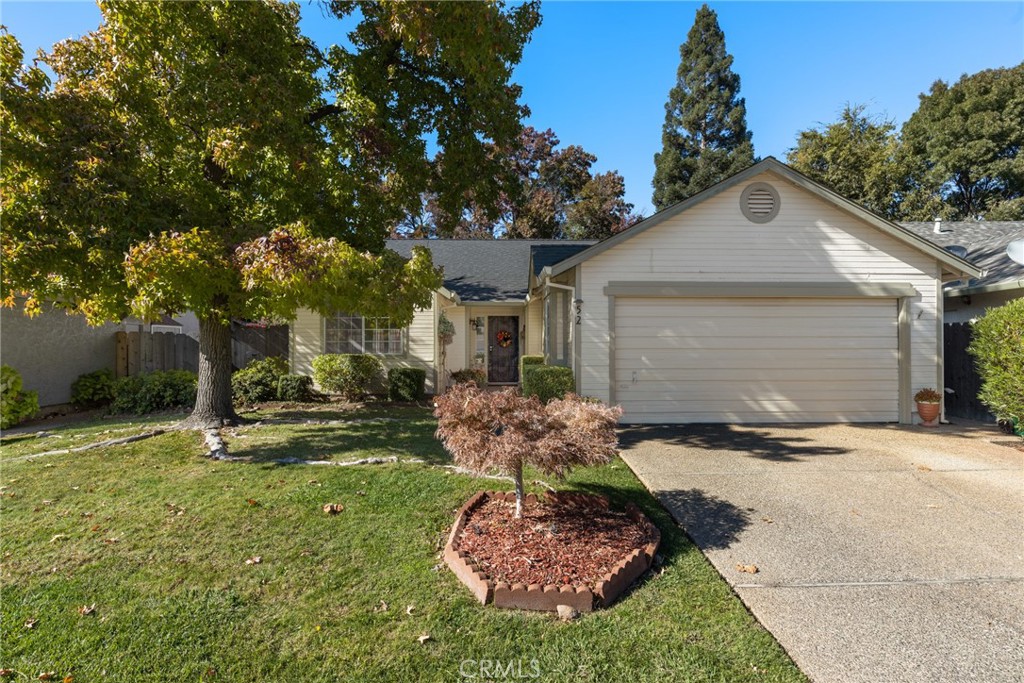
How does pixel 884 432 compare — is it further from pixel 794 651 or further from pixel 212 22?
pixel 212 22

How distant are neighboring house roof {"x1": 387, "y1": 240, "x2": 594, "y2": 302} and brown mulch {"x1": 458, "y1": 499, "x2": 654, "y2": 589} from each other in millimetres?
8704

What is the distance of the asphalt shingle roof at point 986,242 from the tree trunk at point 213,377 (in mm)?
12968

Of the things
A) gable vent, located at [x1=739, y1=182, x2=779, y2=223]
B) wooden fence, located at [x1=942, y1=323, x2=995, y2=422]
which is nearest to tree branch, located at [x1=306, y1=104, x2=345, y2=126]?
gable vent, located at [x1=739, y1=182, x2=779, y2=223]

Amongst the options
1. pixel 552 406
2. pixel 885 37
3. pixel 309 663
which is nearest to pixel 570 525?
pixel 552 406

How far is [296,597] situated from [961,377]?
12095mm

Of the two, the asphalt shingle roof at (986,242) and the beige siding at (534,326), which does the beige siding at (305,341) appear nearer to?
the beige siding at (534,326)

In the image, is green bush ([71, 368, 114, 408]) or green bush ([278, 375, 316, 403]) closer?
green bush ([71, 368, 114, 408])

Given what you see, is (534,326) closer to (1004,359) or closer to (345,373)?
(345,373)

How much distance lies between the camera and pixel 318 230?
7938 millimetres

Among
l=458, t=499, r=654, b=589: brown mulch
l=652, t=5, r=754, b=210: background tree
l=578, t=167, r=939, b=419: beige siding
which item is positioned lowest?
l=458, t=499, r=654, b=589: brown mulch

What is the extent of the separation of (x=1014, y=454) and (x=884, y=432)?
164 cm

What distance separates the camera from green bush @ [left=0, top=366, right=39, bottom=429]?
851 cm

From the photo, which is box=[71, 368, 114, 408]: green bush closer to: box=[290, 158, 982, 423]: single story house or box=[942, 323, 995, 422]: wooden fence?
box=[290, 158, 982, 423]: single story house

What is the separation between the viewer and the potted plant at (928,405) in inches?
347
